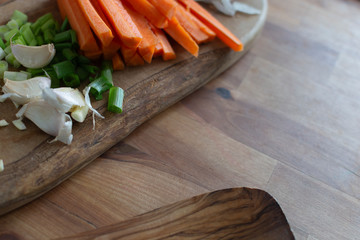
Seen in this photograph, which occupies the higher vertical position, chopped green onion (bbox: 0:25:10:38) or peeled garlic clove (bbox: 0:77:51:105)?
chopped green onion (bbox: 0:25:10:38)

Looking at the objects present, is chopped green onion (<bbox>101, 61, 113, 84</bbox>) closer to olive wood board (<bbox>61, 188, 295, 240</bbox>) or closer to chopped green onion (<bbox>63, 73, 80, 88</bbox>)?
chopped green onion (<bbox>63, 73, 80, 88</bbox>)

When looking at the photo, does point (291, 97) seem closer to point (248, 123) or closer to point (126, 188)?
point (248, 123)

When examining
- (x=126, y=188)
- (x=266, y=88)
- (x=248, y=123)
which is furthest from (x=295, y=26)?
(x=126, y=188)

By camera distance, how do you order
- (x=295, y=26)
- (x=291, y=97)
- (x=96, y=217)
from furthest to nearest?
(x=295, y=26)
(x=291, y=97)
(x=96, y=217)

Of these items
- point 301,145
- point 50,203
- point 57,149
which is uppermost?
point 57,149

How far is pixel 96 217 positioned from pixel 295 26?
1693 millimetres

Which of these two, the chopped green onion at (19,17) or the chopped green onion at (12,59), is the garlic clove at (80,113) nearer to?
the chopped green onion at (12,59)

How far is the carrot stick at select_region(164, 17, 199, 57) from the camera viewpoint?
5.46ft

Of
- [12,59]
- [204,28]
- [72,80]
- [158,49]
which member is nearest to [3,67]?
[12,59]

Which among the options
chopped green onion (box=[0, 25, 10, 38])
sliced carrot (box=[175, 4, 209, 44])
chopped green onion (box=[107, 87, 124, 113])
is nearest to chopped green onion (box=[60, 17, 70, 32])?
chopped green onion (box=[0, 25, 10, 38])

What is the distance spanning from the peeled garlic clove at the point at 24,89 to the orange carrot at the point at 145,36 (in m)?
0.43

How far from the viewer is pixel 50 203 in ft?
4.28

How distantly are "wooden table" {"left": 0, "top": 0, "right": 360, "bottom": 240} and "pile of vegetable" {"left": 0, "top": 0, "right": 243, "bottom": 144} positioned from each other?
0.77ft

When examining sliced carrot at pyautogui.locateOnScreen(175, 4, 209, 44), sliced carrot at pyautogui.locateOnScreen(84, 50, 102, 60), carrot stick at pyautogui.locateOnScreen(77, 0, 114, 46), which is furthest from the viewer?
sliced carrot at pyautogui.locateOnScreen(175, 4, 209, 44)
